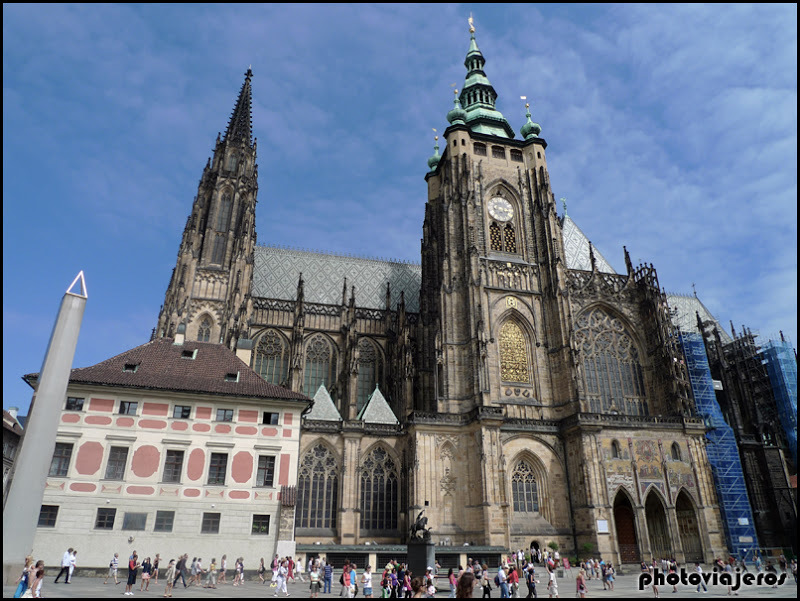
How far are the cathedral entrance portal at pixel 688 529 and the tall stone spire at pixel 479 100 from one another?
99.0 feet

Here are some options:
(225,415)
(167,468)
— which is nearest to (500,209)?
(225,415)

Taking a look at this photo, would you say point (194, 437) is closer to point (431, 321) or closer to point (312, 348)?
point (312, 348)

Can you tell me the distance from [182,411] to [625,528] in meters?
27.2

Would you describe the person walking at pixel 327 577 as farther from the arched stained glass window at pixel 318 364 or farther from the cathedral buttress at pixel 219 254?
the arched stained glass window at pixel 318 364

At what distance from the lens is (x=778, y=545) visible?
41438 millimetres

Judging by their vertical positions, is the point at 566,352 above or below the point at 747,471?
above

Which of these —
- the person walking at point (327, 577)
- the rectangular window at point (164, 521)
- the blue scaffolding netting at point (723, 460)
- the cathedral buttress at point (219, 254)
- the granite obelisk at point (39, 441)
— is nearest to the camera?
the granite obelisk at point (39, 441)

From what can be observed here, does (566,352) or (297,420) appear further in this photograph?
(566,352)

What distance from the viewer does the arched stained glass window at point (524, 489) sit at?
34.1 m

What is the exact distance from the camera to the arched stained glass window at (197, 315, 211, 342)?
133ft

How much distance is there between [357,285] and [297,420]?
2484cm

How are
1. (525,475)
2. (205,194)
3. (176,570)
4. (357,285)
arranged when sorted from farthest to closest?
(357,285) < (205,194) < (525,475) < (176,570)

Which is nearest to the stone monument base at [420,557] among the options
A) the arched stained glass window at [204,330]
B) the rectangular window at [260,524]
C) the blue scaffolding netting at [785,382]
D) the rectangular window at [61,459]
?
the rectangular window at [260,524]

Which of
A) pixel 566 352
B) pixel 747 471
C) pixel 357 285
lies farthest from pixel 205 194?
pixel 747 471
